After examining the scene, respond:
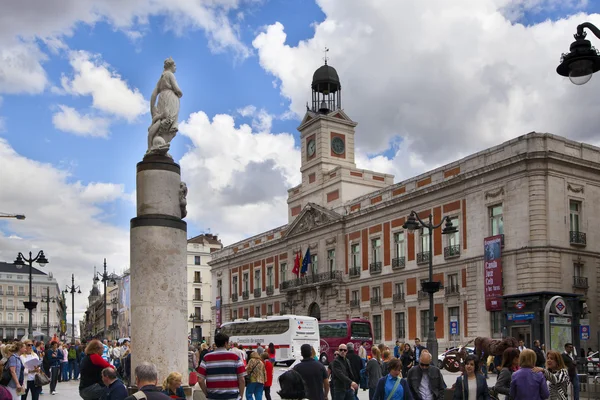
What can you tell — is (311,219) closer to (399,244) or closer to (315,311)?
(315,311)

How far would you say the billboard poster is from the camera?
38312mm

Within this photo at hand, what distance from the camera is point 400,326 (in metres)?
46.3

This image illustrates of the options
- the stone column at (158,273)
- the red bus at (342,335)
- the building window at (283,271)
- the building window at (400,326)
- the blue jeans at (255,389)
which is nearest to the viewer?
the stone column at (158,273)

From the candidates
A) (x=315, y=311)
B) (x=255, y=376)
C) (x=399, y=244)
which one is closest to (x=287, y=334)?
(x=399, y=244)

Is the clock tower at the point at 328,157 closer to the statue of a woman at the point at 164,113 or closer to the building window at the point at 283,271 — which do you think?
the building window at the point at 283,271

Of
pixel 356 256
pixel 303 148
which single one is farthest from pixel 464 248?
pixel 303 148

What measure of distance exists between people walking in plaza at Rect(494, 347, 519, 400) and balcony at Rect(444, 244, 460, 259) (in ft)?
106

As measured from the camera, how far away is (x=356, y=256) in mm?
51656


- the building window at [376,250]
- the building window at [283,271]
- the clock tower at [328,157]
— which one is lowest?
the building window at [283,271]

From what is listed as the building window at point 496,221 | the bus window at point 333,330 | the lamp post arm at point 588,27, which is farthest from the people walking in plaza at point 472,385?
the bus window at point 333,330

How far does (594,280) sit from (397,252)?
12266 mm

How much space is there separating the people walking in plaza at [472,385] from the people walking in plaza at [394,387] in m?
0.72

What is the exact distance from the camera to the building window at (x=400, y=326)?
4581 cm

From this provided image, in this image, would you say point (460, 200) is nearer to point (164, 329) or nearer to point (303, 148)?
point (303, 148)
